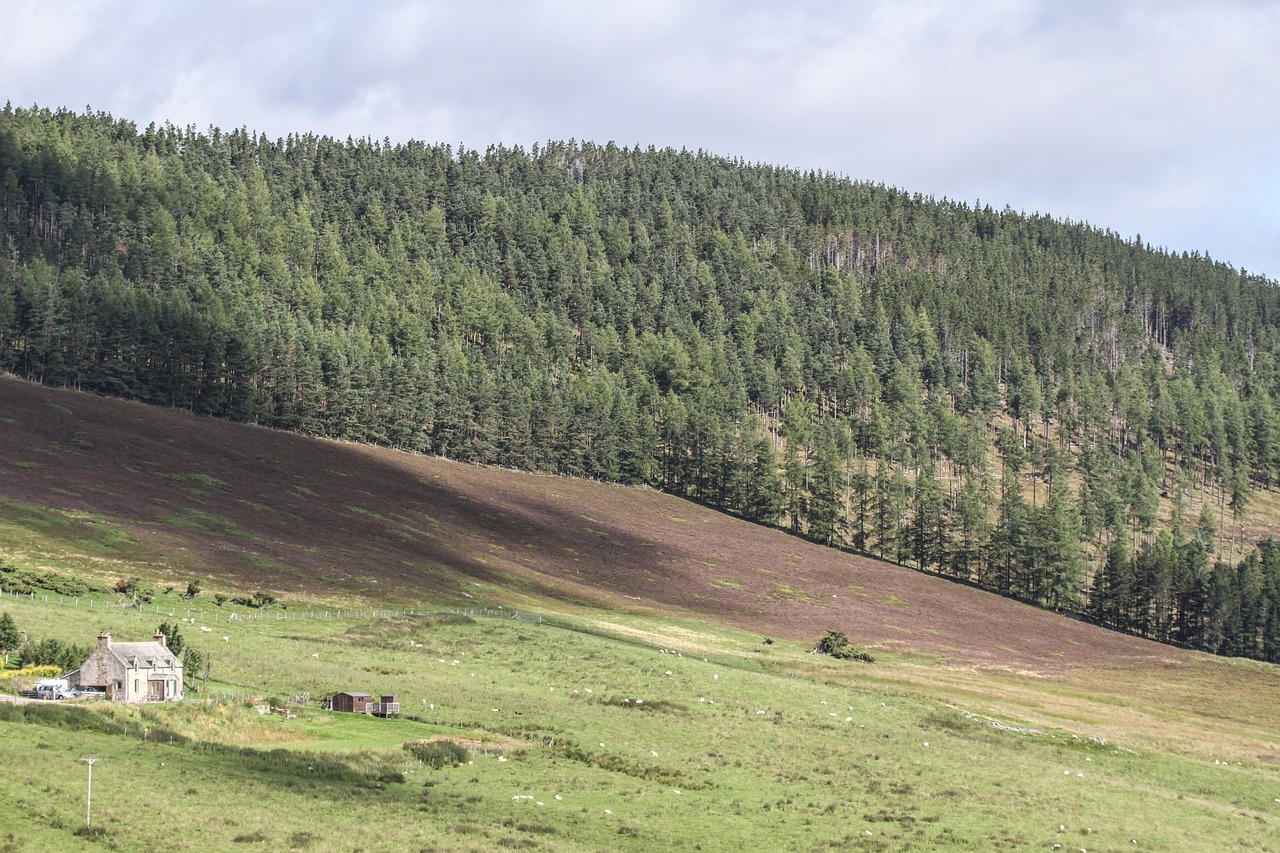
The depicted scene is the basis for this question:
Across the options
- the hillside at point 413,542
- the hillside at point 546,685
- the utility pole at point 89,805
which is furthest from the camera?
the hillside at point 413,542

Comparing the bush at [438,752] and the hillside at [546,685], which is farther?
the bush at [438,752]

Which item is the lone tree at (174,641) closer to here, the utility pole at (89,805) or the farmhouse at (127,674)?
the farmhouse at (127,674)

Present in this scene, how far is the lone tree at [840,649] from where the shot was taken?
91875 millimetres

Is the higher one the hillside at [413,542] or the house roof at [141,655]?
the hillside at [413,542]

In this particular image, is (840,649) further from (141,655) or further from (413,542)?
(141,655)

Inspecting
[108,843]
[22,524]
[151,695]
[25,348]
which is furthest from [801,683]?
[25,348]

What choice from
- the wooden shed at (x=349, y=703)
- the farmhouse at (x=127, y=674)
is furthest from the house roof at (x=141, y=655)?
the wooden shed at (x=349, y=703)

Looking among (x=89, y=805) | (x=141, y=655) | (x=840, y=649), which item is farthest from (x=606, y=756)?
(x=840, y=649)

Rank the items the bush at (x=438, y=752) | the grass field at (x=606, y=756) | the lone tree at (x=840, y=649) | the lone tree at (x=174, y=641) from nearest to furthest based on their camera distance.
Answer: the grass field at (x=606, y=756), the bush at (x=438, y=752), the lone tree at (x=174, y=641), the lone tree at (x=840, y=649)

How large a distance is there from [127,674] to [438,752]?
12.8 meters

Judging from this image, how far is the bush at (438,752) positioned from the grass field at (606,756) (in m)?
0.53

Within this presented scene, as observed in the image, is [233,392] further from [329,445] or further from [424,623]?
[424,623]

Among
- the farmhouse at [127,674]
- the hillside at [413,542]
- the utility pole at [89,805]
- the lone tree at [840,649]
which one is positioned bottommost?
the utility pole at [89,805]

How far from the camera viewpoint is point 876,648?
99625 mm
